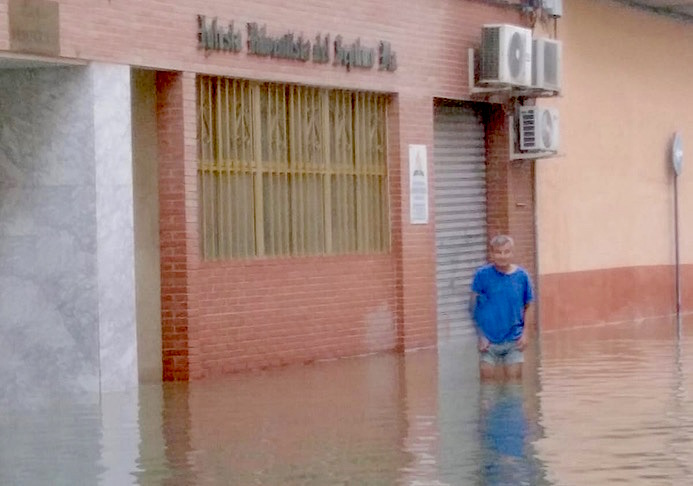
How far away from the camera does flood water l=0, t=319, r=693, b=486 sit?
1172 centimetres

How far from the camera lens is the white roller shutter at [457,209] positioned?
2453cm

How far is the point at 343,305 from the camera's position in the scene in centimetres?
2180

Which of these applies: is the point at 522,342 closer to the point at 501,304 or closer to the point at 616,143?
the point at 501,304

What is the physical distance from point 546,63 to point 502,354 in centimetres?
975

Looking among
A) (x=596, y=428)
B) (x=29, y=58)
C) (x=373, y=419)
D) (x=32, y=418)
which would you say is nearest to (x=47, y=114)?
(x=29, y=58)

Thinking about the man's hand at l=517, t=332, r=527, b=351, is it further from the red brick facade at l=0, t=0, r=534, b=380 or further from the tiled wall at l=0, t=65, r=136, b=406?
the red brick facade at l=0, t=0, r=534, b=380

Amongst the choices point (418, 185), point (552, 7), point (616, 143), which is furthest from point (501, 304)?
point (616, 143)

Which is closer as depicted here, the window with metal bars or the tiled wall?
the tiled wall

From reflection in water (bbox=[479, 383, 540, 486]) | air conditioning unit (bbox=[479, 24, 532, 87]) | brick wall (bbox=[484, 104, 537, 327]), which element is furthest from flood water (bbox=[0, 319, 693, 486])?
brick wall (bbox=[484, 104, 537, 327])

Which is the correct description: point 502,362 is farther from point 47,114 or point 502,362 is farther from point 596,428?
point 47,114

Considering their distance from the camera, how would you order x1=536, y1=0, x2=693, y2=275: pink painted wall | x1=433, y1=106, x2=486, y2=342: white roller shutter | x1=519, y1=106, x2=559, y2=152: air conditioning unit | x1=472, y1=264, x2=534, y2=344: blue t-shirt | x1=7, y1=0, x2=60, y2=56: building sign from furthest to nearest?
1. x1=536, y1=0, x2=693, y2=275: pink painted wall
2. x1=519, y1=106, x2=559, y2=152: air conditioning unit
3. x1=433, y1=106, x2=486, y2=342: white roller shutter
4. x1=7, y1=0, x2=60, y2=56: building sign
5. x1=472, y1=264, x2=534, y2=344: blue t-shirt

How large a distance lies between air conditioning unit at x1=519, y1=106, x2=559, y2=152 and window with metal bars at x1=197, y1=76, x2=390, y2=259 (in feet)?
10.1

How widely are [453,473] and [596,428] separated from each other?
2.45 metres

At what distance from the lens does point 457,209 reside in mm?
25078
